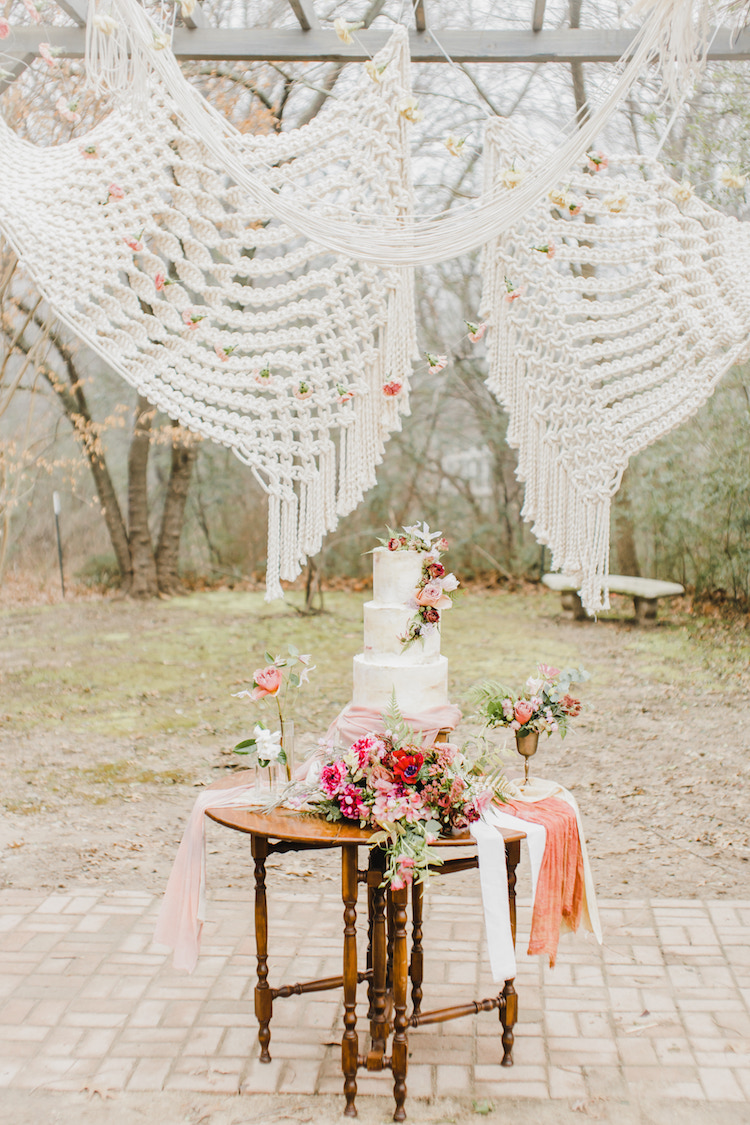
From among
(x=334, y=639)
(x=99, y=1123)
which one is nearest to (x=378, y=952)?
(x=99, y=1123)

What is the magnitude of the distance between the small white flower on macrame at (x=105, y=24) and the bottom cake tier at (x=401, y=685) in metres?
1.27

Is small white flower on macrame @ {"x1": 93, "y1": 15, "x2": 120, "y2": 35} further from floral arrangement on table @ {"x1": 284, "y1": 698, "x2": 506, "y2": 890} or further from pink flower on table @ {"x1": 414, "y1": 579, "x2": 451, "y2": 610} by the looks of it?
floral arrangement on table @ {"x1": 284, "y1": 698, "x2": 506, "y2": 890}

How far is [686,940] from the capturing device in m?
2.78

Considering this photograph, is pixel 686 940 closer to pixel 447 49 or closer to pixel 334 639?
pixel 447 49

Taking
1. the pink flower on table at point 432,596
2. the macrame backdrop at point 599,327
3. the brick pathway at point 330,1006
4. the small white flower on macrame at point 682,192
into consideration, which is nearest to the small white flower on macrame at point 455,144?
the macrame backdrop at point 599,327

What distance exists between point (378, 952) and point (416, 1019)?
0.79 ft

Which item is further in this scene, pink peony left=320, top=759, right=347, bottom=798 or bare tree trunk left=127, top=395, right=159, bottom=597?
bare tree trunk left=127, top=395, right=159, bottom=597

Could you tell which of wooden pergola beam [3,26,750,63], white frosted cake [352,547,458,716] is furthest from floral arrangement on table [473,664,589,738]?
wooden pergola beam [3,26,750,63]

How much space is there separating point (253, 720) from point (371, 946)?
128 inches

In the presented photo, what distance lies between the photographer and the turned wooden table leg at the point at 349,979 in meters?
1.97

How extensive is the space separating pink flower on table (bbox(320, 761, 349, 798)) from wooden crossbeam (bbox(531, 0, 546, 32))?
1638 mm

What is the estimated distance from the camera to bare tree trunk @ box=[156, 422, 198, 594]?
8.02 metres

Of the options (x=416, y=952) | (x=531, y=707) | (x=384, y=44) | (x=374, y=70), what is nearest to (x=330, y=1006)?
(x=416, y=952)

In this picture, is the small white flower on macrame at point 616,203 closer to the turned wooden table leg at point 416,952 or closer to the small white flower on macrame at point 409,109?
the small white flower on macrame at point 409,109
